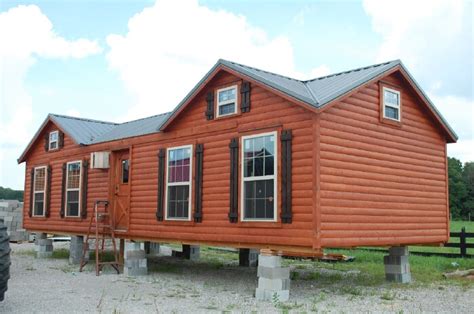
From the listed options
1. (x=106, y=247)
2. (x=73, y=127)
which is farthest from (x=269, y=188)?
(x=106, y=247)

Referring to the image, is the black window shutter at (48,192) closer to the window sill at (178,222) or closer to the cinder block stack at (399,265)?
the window sill at (178,222)

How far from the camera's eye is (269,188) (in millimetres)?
11453

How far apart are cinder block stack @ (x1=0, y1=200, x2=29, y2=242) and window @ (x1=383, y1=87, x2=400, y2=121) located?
22.8m

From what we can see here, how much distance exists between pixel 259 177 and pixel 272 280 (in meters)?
2.16

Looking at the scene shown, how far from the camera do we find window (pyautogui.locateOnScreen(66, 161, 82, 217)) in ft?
59.2

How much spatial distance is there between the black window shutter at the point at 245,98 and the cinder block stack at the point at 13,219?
69.7 feet

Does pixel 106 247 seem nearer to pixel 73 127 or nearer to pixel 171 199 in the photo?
pixel 73 127

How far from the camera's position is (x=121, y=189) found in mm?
16344

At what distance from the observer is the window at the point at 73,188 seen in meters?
18.0

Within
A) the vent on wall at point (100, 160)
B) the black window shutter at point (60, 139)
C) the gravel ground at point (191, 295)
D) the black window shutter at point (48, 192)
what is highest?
the black window shutter at point (60, 139)

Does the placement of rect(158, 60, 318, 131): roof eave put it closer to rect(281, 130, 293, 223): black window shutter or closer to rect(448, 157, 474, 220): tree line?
rect(281, 130, 293, 223): black window shutter

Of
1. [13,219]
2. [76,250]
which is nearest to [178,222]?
[76,250]

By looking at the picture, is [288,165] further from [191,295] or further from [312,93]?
[191,295]

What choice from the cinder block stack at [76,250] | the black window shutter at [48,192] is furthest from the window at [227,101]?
the black window shutter at [48,192]
